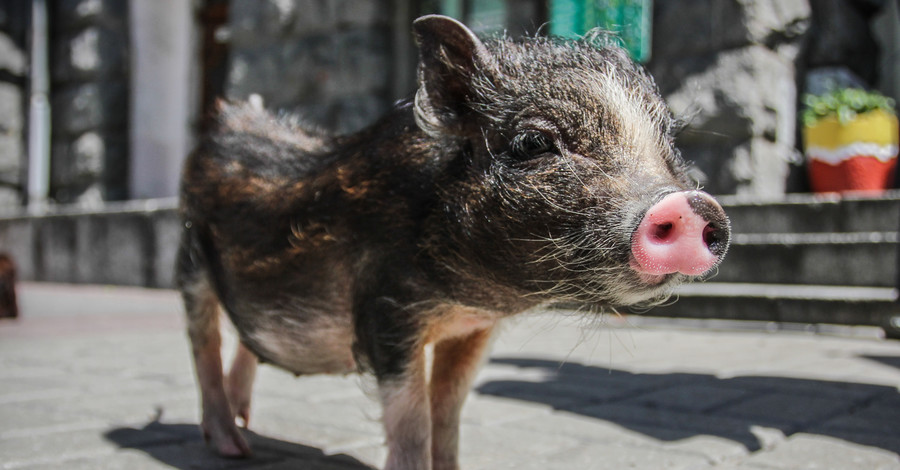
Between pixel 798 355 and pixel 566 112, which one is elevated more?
pixel 566 112

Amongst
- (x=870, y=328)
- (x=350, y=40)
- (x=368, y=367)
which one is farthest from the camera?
(x=350, y=40)

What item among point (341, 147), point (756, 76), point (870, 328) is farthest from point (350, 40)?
point (341, 147)

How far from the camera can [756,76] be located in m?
6.53

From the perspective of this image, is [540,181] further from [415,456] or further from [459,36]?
[415,456]

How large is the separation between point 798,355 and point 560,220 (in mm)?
3446

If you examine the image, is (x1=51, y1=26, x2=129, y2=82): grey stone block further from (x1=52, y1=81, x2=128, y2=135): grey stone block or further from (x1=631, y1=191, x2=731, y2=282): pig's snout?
(x1=631, y1=191, x2=731, y2=282): pig's snout

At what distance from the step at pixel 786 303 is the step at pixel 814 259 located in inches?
2.5

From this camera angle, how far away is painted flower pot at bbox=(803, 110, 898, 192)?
20.7ft

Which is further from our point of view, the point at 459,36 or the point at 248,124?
the point at 248,124

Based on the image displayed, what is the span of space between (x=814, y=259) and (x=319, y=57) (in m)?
5.49

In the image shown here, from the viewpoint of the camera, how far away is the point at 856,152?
6273 millimetres

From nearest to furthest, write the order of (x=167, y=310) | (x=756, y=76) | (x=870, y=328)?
1. (x=870, y=328)
2. (x=756, y=76)
3. (x=167, y=310)

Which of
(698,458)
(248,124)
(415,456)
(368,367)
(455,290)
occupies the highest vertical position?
(248,124)

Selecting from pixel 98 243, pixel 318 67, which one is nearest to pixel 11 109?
pixel 98 243
